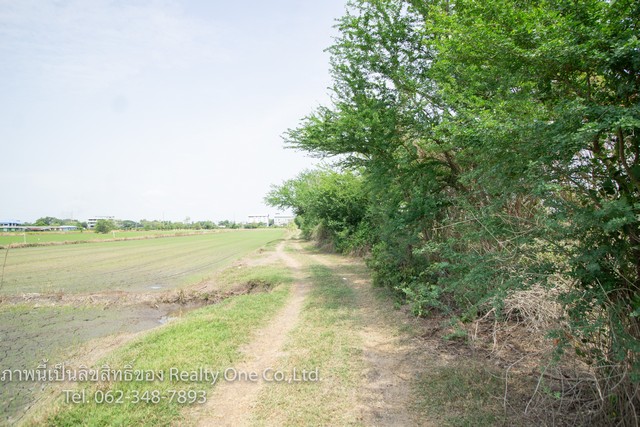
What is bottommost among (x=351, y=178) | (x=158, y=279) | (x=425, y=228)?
(x=158, y=279)

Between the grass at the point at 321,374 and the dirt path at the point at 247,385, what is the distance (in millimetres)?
184

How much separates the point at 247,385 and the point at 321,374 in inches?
46.2

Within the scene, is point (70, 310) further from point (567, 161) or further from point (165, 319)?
point (567, 161)

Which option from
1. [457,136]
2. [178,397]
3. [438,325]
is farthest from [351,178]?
[178,397]

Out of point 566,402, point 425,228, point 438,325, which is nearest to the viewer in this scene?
point 566,402

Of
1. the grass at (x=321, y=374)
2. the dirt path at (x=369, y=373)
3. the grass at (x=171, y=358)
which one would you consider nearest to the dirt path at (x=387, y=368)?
the dirt path at (x=369, y=373)

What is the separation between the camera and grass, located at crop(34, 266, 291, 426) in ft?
14.3

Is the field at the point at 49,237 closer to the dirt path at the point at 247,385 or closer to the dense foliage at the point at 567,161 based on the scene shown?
the dirt path at the point at 247,385

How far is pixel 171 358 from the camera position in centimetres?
584

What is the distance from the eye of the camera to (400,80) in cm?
923

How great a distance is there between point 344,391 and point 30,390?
18.0ft

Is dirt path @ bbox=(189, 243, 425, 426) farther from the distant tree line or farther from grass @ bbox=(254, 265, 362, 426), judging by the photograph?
the distant tree line

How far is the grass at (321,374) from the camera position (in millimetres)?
4277

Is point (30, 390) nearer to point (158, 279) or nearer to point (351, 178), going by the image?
point (158, 279)
